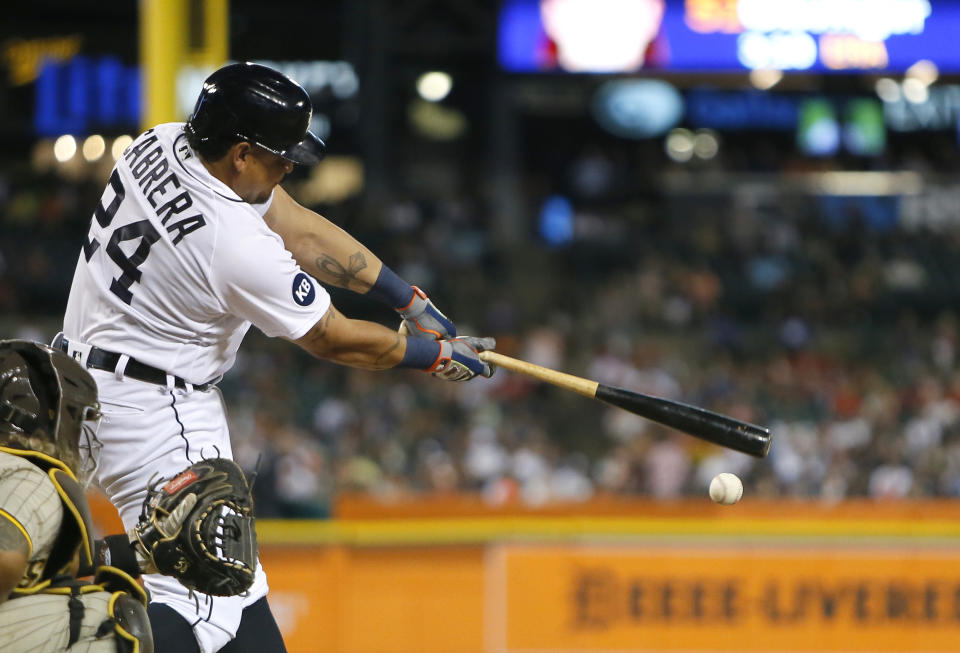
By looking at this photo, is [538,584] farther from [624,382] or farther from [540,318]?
[540,318]

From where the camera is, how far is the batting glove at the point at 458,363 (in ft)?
11.0

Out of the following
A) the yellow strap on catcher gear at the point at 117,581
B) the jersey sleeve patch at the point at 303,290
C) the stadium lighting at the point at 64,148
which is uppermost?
the stadium lighting at the point at 64,148

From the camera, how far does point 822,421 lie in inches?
460

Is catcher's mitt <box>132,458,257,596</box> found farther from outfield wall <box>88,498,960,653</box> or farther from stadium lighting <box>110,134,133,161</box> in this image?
outfield wall <box>88,498,960,653</box>

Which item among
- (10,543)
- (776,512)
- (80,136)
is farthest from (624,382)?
(10,543)

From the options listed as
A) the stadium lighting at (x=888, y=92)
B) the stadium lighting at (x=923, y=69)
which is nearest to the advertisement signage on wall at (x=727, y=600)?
the stadium lighting at (x=923, y=69)

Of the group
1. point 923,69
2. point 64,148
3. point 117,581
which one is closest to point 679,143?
point 923,69

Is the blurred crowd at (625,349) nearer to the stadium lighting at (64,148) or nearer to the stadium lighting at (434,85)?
the stadium lighting at (64,148)

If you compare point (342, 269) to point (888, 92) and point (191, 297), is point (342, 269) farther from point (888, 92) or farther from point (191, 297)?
point (888, 92)

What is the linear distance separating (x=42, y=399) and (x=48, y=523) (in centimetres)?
26

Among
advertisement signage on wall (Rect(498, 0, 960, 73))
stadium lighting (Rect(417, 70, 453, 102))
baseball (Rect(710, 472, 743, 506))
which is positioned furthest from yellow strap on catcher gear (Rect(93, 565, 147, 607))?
stadium lighting (Rect(417, 70, 453, 102))

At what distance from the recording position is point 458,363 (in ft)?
11.1

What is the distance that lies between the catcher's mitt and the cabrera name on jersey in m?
0.39

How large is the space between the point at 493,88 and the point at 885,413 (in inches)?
290
